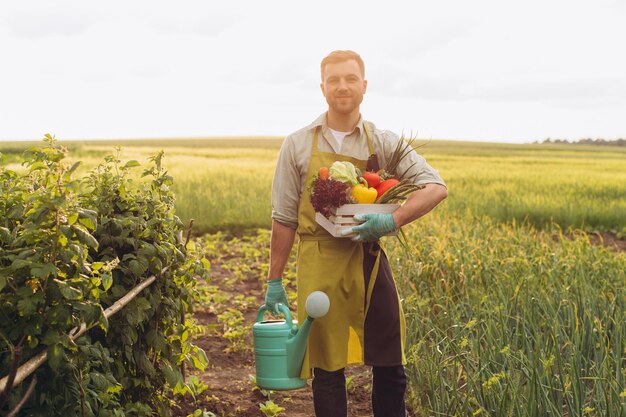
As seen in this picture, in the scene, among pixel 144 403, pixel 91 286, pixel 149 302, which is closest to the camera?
pixel 91 286

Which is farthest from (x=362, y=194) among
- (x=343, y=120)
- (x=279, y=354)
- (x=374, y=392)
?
(x=374, y=392)

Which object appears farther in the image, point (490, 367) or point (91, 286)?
point (490, 367)

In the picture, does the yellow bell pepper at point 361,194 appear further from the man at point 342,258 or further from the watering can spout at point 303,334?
the watering can spout at point 303,334

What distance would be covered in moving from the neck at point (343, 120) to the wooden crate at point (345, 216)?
43 cm

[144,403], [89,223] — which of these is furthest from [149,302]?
[89,223]

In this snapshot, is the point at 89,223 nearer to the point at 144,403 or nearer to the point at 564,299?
the point at 144,403

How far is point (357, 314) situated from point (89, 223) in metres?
1.35

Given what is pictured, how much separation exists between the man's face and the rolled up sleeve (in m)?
0.26

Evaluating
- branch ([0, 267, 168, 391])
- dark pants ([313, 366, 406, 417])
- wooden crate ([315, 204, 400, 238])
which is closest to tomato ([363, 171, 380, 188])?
wooden crate ([315, 204, 400, 238])

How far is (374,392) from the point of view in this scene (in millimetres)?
3195

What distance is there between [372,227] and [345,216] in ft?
0.40

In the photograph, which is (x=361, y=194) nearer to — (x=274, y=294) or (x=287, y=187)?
(x=287, y=187)

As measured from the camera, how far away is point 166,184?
11.0 ft

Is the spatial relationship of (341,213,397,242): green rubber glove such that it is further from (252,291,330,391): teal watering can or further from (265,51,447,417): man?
(252,291,330,391): teal watering can
